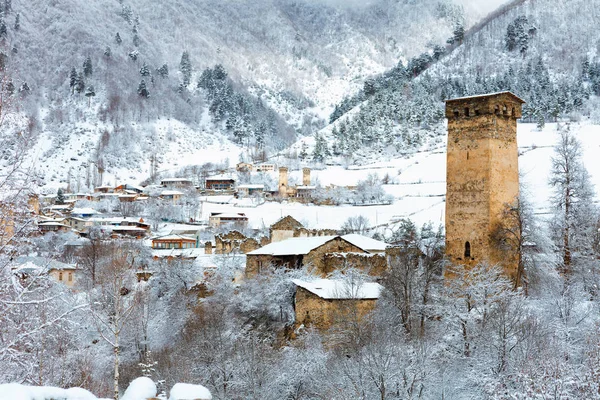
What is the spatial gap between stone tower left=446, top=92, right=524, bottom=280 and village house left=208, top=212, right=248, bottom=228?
184 ft

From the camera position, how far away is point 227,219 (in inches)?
3366

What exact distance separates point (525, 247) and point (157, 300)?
934 inches

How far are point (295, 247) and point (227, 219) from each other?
160ft

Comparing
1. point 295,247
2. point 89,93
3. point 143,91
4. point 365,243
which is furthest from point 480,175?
point 143,91

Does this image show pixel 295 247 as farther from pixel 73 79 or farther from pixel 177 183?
pixel 73 79

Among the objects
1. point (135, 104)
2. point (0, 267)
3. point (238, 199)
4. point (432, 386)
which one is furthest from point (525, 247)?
point (135, 104)

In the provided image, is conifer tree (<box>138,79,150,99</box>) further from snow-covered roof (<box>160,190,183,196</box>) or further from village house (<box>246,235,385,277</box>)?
village house (<box>246,235,385,277</box>)

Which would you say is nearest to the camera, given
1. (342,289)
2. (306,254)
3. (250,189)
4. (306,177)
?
(342,289)

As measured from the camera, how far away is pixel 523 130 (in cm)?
10481

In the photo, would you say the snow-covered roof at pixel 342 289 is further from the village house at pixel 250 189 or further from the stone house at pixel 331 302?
the village house at pixel 250 189

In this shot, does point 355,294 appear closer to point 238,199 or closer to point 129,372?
point 129,372

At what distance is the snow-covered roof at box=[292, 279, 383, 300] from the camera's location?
28.4 meters

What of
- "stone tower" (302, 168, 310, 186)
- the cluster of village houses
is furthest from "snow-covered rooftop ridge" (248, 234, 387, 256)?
"stone tower" (302, 168, 310, 186)

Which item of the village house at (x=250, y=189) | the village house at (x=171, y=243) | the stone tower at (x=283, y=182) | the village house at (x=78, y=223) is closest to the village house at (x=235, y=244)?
the village house at (x=171, y=243)
